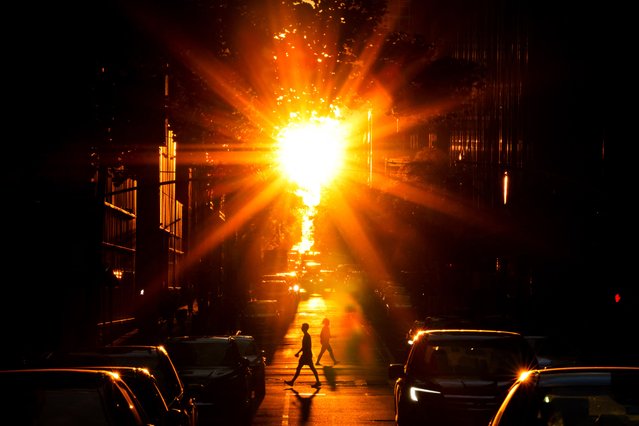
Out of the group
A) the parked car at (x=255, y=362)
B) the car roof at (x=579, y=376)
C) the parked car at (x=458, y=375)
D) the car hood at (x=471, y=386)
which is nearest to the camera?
the car roof at (x=579, y=376)

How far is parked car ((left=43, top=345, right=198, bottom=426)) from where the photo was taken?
12.7 m

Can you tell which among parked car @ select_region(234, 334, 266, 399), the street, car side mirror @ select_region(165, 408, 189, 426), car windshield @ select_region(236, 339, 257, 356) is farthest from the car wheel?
car windshield @ select_region(236, 339, 257, 356)

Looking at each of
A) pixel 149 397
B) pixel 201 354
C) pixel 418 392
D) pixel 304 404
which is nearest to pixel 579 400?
pixel 149 397

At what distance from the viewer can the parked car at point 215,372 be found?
20.0 metres

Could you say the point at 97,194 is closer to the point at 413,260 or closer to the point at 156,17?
the point at 156,17

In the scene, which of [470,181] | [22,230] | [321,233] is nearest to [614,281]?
[470,181]

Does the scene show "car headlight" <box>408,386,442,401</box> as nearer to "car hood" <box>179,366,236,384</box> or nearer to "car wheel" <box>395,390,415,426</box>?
"car wheel" <box>395,390,415,426</box>

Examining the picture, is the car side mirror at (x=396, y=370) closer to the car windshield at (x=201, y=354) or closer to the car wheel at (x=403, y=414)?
the car wheel at (x=403, y=414)

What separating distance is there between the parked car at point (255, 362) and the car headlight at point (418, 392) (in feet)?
29.9

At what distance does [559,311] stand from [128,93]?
36.3 meters

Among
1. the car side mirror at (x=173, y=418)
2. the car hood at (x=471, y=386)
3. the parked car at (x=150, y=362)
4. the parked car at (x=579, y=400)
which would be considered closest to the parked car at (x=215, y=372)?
the parked car at (x=150, y=362)

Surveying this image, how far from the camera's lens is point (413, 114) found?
20266mm

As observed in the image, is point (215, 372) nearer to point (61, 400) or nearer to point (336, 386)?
point (336, 386)

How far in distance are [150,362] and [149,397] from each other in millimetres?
4163
